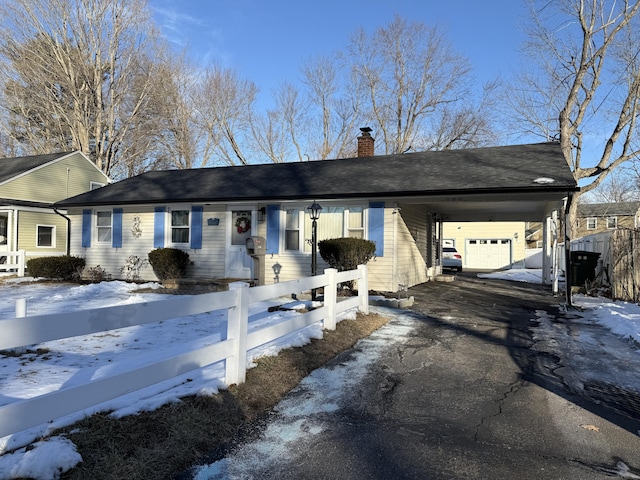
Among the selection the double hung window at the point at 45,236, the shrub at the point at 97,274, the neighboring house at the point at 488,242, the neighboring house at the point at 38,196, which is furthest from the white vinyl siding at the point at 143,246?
the neighboring house at the point at 488,242

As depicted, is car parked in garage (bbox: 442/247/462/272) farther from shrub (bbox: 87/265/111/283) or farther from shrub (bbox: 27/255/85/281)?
shrub (bbox: 27/255/85/281)

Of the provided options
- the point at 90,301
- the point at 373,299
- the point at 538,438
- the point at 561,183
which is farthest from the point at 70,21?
the point at 538,438

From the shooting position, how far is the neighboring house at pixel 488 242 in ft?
96.5

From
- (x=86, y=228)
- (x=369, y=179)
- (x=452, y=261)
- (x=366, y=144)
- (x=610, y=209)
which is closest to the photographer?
Result: (x=369, y=179)

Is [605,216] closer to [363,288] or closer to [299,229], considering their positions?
[299,229]

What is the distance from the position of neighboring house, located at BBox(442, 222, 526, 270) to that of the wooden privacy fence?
17329 millimetres

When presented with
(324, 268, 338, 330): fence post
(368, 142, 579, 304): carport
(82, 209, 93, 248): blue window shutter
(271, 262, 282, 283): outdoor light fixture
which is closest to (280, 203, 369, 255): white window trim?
(271, 262, 282, 283): outdoor light fixture

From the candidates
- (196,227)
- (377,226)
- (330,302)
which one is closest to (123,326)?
(330,302)

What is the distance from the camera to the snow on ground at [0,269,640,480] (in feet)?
9.00

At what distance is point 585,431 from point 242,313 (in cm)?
307

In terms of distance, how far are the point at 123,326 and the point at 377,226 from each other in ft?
32.7

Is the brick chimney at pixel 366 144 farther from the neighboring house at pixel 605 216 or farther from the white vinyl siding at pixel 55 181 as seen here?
the neighboring house at pixel 605 216

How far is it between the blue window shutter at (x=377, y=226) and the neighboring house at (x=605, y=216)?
42.0m

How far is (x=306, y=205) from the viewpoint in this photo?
1327 cm
